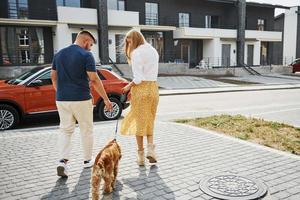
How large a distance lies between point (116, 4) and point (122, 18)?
8.87 ft

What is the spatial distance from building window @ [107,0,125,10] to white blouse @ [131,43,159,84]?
980 inches

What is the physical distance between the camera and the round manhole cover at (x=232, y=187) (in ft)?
12.7

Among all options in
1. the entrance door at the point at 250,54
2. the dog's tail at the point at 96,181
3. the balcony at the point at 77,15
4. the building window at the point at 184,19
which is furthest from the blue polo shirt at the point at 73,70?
the entrance door at the point at 250,54

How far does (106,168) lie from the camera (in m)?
3.71

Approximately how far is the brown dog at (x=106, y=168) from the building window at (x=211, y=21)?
33839 mm

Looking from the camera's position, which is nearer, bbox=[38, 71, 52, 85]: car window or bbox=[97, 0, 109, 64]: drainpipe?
bbox=[38, 71, 52, 85]: car window

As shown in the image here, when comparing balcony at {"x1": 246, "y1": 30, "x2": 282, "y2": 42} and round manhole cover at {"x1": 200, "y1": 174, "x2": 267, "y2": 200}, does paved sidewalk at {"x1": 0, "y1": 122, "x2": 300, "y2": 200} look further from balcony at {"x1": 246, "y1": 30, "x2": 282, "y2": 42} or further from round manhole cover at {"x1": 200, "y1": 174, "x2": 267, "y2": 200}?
balcony at {"x1": 246, "y1": 30, "x2": 282, "y2": 42}

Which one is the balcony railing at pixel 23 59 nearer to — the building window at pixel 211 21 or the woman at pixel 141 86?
the building window at pixel 211 21

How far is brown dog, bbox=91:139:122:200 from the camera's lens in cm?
351

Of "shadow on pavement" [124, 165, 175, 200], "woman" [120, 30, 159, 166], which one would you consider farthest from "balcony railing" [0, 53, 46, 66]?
"shadow on pavement" [124, 165, 175, 200]

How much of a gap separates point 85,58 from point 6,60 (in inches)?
876

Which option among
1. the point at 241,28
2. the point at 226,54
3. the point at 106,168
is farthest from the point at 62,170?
the point at 241,28

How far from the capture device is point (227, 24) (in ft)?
122

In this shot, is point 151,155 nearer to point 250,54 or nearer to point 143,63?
point 143,63
